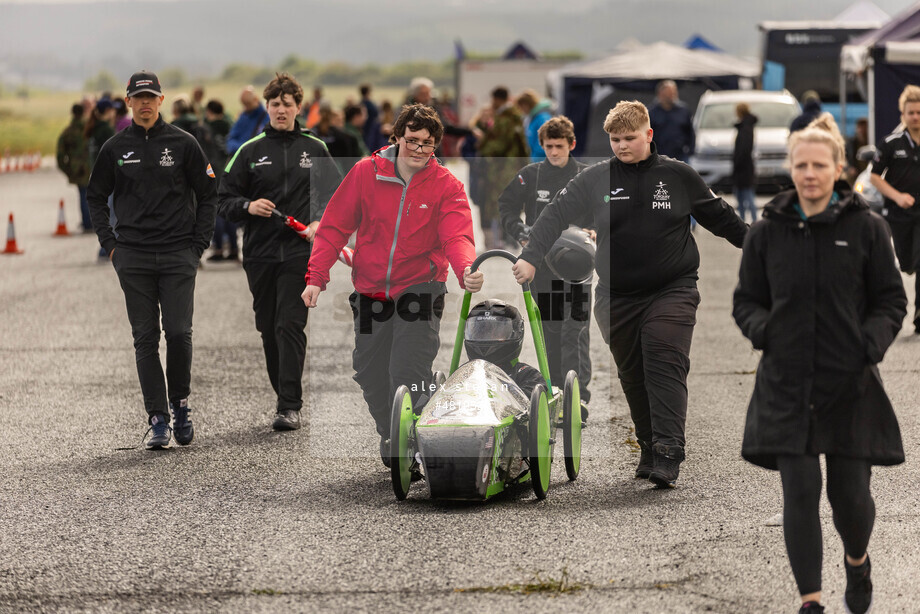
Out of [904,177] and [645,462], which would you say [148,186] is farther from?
[904,177]

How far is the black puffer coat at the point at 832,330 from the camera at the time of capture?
4.61 metres

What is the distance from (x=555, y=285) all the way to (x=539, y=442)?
7.80 ft

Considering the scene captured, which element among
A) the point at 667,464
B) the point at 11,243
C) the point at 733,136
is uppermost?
the point at 733,136

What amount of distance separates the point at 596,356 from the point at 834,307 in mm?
6916

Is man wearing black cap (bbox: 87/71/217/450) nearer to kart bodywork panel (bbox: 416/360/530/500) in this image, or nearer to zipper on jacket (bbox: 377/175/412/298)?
zipper on jacket (bbox: 377/175/412/298)

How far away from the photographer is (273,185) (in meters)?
8.62

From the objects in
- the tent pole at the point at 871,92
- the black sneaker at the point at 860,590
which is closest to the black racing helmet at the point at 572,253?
the black sneaker at the point at 860,590

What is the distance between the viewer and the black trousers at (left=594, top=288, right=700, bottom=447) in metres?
6.86

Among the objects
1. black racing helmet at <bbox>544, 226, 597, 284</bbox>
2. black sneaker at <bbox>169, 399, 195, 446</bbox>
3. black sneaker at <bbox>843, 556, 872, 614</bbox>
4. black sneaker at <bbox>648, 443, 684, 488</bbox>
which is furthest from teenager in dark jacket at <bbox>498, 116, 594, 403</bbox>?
black sneaker at <bbox>843, 556, 872, 614</bbox>

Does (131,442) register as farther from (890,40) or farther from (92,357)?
(890,40)

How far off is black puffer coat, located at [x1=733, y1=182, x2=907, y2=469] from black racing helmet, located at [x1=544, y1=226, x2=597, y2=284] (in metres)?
3.04

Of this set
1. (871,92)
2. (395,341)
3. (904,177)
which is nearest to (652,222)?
(395,341)

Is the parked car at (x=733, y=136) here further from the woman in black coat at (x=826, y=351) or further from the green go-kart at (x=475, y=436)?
the woman in black coat at (x=826, y=351)

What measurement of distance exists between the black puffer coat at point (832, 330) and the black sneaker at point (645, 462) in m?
2.38
